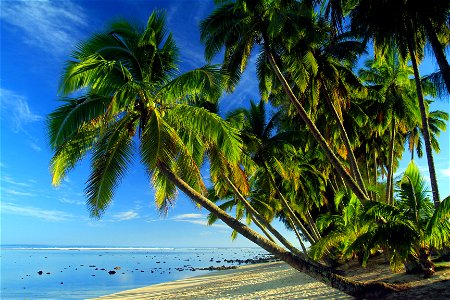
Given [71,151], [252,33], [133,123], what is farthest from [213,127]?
[252,33]

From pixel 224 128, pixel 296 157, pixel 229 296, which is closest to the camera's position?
pixel 224 128

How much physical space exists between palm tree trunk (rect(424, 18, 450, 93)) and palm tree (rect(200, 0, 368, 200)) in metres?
3.79

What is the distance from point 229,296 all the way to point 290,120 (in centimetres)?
1066

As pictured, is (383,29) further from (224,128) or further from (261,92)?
(224,128)

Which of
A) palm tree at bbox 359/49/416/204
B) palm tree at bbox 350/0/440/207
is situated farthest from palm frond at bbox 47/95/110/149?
palm tree at bbox 359/49/416/204

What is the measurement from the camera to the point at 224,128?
8.72 m

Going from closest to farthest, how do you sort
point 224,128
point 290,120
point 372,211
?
1. point 224,128
2. point 372,211
3. point 290,120

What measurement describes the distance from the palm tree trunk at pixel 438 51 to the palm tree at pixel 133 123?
6.46 meters

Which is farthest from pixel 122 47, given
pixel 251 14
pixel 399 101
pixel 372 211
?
pixel 399 101

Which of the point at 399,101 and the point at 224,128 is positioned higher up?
the point at 399,101

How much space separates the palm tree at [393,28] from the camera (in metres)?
11.5

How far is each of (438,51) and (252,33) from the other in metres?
6.30

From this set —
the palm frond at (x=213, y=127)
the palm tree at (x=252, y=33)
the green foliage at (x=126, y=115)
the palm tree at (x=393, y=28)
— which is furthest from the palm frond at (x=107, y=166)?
the palm tree at (x=393, y=28)

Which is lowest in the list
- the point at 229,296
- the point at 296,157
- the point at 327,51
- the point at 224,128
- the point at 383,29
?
the point at 229,296
